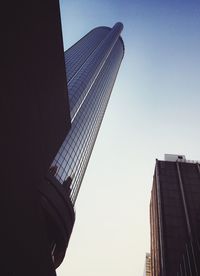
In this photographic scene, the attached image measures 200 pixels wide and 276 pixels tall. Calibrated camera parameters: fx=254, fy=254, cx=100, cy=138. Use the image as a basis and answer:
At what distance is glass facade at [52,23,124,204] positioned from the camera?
193 feet

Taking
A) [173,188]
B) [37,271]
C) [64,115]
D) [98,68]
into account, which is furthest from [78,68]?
[37,271]

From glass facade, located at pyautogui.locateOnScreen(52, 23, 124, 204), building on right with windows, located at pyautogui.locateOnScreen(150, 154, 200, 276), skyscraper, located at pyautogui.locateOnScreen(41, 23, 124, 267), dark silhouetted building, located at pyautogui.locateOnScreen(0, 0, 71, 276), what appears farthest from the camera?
glass facade, located at pyautogui.locateOnScreen(52, 23, 124, 204)

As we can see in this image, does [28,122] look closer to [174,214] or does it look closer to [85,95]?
[174,214]

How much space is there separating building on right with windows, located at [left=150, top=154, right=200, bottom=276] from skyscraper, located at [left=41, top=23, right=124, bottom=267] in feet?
63.7

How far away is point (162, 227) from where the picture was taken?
59094 millimetres

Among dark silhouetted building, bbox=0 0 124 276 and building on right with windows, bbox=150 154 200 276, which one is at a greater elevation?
building on right with windows, bbox=150 154 200 276

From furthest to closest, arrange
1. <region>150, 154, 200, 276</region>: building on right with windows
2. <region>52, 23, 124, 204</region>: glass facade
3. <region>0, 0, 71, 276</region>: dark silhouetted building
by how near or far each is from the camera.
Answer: <region>52, 23, 124, 204</region>: glass facade, <region>150, 154, 200, 276</region>: building on right with windows, <region>0, 0, 71, 276</region>: dark silhouetted building

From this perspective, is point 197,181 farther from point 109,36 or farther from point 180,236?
point 109,36

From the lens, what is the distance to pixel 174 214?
62125mm

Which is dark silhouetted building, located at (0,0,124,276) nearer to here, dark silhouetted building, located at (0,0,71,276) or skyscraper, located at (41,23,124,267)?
dark silhouetted building, located at (0,0,71,276)

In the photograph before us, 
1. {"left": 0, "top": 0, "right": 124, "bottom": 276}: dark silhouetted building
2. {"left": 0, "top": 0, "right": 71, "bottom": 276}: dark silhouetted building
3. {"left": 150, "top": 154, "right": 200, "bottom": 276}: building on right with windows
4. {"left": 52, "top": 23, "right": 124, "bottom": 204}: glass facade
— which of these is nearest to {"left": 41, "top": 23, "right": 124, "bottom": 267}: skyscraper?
{"left": 52, "top": 23, "right": 124, "bottom": 204}: glass facade

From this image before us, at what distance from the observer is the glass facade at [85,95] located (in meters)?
59.0

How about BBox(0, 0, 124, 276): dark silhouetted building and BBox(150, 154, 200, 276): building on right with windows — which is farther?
BBox(150, 154, 200, 276): building on right with windows

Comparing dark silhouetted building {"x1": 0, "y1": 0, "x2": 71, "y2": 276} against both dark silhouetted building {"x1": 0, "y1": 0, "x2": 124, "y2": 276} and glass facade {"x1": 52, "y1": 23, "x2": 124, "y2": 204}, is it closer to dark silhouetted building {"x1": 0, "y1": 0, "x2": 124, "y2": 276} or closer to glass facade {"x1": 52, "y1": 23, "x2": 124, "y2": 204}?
dark silhouetted building {"x1": 0, "y1": 0, "x2": 124, "y2": 276}
